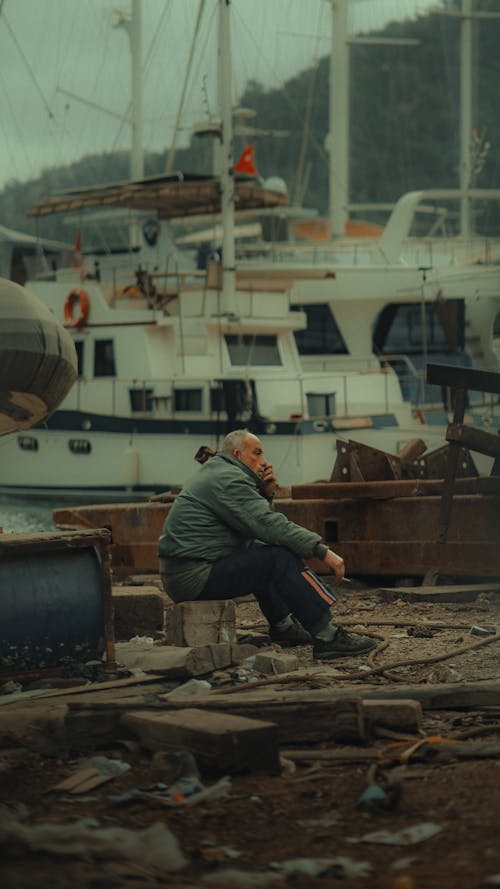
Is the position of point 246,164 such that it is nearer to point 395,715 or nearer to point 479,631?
point 479,631

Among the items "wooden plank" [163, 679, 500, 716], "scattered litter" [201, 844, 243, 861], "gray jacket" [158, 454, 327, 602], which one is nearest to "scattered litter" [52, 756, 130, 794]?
"wooden plank" [163, 679, 500, 716]

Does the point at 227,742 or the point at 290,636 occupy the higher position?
the point at 227,742

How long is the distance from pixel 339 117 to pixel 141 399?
1051 centimetres

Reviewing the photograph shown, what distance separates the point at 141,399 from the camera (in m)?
26.3

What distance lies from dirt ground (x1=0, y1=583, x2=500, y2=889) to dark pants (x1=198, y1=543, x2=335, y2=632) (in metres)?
1.19

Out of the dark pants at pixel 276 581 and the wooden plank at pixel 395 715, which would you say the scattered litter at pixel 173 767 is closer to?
the wooden plank at pixel 395 715

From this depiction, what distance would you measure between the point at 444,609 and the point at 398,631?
3.09 ft

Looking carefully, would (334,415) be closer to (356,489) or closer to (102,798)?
(356,489)

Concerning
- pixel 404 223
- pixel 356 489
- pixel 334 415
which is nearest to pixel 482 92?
pixel 404 223

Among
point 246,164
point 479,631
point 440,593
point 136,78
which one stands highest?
point 136,78

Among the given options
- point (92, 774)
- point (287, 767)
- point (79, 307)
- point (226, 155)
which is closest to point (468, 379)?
point (287, 767)

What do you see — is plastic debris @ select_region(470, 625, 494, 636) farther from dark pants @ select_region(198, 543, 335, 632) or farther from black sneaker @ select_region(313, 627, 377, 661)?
dark pants @ select_region(198, 543, 335, 632)

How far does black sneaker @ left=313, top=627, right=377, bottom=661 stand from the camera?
8.22 meters

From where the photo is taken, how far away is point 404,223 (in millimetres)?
30312
